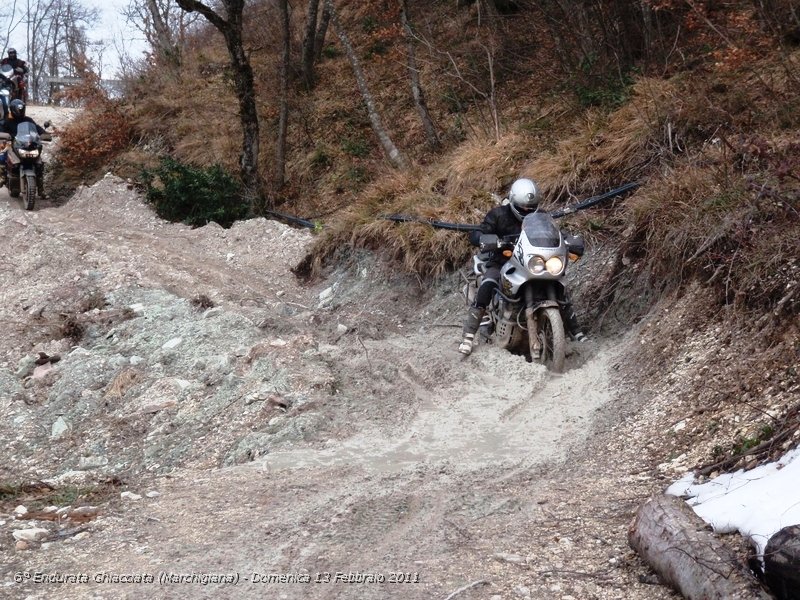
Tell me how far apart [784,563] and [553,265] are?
437 cm

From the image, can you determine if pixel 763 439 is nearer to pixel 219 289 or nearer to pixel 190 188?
pixel 219 289

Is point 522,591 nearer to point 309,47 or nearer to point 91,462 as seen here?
point 91,462

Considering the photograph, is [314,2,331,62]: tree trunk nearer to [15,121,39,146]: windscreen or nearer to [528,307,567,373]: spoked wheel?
[15,121,39,146]: windscreen

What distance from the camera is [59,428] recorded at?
7.15 meters

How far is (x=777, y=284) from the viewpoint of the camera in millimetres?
5625

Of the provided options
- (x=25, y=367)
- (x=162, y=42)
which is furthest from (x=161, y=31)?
(x=25, y=367)

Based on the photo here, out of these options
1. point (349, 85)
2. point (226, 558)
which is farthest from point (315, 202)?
point (226, 558)

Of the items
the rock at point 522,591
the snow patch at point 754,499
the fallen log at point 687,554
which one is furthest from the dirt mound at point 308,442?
the snow patch at point 754,499

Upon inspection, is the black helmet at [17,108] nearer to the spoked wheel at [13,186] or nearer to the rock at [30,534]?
the spoked wheel at [13,186]

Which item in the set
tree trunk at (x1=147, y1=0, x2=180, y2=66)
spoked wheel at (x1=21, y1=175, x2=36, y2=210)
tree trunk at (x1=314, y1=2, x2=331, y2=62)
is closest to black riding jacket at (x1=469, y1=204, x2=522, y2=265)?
spoked wheel at (x1=21, y1=175, x2=36, y2=210)

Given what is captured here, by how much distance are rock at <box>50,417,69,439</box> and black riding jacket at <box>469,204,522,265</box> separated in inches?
159

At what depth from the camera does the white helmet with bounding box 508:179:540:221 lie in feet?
25.5

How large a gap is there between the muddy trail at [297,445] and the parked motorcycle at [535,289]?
23 centimetres

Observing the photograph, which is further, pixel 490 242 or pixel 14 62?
pixel 14 62
